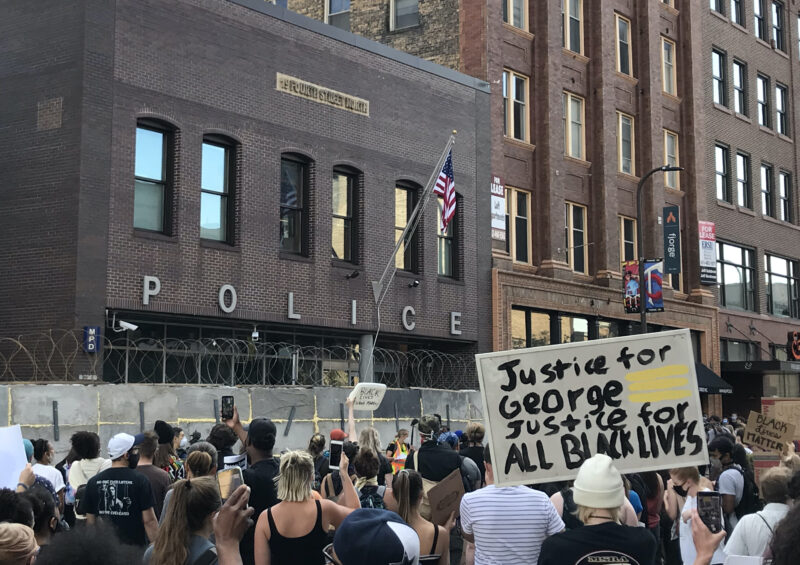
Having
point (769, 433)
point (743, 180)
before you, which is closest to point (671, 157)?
point (743, 180)

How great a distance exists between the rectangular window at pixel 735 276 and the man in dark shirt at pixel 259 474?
34824 millimetres

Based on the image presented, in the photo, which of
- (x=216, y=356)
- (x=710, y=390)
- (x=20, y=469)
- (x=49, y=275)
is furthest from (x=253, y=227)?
(x=710, y=390)

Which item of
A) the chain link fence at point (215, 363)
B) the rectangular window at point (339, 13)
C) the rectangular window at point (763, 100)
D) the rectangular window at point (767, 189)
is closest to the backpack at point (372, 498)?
the chain link fence at point (215, 363)

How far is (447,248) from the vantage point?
2909 centimetres

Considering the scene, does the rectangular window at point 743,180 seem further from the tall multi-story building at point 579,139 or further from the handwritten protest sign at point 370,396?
the handwritten protest sign at point 370,396

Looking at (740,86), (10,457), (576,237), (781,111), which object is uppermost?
(740,86)

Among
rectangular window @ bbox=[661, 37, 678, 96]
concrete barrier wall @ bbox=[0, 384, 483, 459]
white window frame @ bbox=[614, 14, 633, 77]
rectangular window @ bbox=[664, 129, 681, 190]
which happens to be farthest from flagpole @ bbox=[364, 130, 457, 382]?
rectangular window @ bbox=[661, 37, 678, 96]

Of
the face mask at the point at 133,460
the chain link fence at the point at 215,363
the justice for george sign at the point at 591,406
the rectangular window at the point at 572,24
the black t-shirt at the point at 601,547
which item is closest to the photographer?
the black t-shirt at the point at 601,547

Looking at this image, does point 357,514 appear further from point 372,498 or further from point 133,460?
point 133,460

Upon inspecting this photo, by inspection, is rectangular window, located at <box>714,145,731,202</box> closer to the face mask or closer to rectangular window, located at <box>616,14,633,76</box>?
rectangular window, located at <box>616,14,633,76</box>

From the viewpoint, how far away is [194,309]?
22391 millimetres

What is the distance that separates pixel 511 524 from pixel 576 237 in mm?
27948

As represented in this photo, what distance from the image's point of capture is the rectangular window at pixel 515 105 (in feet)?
105

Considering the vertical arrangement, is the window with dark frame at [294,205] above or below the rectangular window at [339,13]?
below
